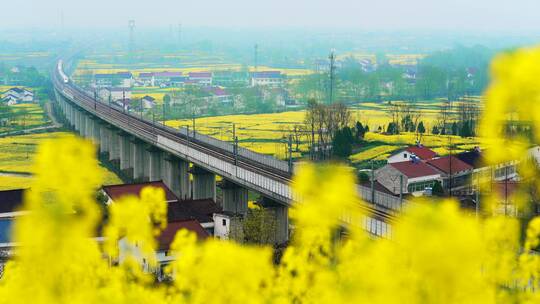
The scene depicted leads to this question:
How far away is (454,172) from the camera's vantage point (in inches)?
1188

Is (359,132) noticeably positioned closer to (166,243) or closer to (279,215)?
(279,215)

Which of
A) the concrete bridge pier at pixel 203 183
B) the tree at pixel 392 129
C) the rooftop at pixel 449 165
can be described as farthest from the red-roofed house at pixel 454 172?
the tree at pixel 392 129

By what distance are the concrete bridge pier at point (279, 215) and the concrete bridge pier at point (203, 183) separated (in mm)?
5651

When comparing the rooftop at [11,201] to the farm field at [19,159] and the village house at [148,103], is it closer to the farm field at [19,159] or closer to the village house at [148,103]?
the farm field at [19,159]

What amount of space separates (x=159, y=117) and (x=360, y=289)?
5455 cm

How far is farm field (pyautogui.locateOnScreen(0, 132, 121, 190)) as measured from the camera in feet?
115

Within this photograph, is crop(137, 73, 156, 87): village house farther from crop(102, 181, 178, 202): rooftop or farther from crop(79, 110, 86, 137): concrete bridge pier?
crop(102, 181, 178, 202): rooftop

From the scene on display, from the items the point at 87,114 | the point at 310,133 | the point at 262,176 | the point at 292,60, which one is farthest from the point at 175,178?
the point at 292,60

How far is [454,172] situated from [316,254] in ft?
79.5

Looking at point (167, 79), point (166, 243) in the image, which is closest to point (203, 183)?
point (166, 243)

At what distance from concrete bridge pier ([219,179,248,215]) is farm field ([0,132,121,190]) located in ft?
23.6

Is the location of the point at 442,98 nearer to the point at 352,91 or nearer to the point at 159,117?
the point at 352,91

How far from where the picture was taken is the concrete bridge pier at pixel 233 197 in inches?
1024

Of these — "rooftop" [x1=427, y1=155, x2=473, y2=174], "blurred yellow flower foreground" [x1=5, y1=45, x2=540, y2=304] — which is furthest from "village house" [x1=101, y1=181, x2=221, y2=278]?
"blurred yellow flower foreground" [x1=5, y1=45, x2=540, y2=304]
